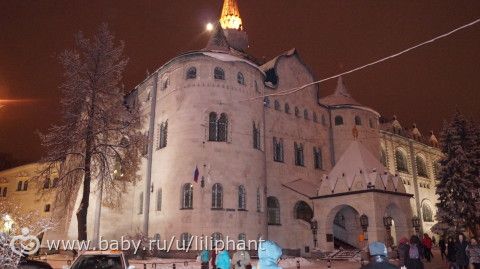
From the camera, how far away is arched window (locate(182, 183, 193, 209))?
28531 mm

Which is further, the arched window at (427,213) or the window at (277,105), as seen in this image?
the arched window at (427,213)

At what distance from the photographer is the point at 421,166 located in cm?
5600

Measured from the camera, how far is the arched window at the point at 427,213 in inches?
2019

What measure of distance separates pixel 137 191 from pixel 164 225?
692 centimetres

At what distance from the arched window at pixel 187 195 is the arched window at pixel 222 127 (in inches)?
165

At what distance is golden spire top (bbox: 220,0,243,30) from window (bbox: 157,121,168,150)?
71.4 ft

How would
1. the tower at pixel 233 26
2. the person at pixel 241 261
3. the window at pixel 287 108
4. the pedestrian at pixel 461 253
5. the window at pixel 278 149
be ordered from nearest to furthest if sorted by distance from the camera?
the person at pixel 241 261 → the pedestrian at pixel 461 253 → the window at pixel 278 149 → the window at pixel 287 108 → the tower at pixel 233 26

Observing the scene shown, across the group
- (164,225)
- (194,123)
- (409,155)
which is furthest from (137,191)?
(409,155)

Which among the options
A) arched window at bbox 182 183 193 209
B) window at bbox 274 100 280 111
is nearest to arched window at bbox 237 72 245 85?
window at bbox 274 100 280 111

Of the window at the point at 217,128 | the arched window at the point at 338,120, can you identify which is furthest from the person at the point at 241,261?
the arched window at the point at 338,120

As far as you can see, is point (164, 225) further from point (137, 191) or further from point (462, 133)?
point (462, 133)

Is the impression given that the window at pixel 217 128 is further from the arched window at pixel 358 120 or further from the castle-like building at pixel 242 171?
the arched window at pixel 358 120

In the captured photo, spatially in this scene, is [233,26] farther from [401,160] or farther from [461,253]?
[461,253]

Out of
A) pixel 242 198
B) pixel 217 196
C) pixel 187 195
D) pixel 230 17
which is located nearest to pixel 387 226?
pixel 242 198
